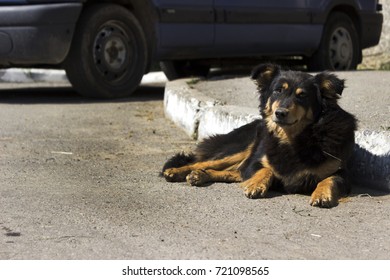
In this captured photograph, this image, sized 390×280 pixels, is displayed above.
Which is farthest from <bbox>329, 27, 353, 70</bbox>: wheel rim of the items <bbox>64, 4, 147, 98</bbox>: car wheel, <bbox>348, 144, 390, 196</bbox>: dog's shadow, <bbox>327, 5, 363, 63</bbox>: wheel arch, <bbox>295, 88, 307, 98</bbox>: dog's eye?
<bbox>295, 88, 307, 98</bbox>: dog's eye

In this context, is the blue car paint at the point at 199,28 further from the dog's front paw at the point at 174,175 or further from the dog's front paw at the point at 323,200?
the dog's front paw at the point at 323,200

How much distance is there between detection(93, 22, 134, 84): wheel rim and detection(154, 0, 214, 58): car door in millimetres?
459

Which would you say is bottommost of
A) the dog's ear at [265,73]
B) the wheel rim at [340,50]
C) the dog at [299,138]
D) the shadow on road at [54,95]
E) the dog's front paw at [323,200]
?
the shadow on road at [54,95]

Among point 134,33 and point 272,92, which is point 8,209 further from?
point 134,33

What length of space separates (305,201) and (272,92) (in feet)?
2.69

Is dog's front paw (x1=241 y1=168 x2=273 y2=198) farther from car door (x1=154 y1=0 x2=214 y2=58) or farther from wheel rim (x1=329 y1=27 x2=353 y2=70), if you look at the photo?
wheel rim (x1=329 y1=27 x2=353 y2=70)

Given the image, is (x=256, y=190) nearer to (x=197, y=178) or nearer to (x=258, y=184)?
(x=258, y=184)

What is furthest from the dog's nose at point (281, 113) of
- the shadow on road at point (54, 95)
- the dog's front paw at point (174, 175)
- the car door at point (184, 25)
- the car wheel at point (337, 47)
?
the car wheel at point (337, 47)

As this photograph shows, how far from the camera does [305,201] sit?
5.36 m

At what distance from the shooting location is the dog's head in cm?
541

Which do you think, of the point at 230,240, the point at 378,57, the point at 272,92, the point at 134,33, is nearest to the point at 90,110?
the point at 134,33

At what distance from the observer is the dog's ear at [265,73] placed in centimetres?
586

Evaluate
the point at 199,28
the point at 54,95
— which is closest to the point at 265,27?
the point at 199,28

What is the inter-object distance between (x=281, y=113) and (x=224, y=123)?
175 cm
